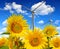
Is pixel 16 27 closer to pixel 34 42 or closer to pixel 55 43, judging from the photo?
pixel 34 42

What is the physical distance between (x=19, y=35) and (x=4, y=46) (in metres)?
0.07

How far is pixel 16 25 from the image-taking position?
59 centimetres

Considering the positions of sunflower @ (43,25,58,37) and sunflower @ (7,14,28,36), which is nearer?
sunflower @ (7,14,28,36)

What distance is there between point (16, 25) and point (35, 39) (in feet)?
0.26

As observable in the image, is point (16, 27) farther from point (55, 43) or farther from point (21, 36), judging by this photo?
point (55, 43)

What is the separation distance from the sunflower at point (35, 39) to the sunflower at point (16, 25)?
0.03 m

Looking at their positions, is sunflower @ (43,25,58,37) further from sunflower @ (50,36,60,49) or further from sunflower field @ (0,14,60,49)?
sunflower field @ (0,14,60,49)

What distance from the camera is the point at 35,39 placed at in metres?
0.60

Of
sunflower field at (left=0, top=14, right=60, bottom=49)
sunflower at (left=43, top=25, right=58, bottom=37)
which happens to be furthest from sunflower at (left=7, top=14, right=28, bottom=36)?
sunflower at (left=43, top=25, right=58, bottom=37)

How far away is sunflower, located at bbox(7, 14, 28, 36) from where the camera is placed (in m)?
0.57

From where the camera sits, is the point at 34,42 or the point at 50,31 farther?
the point at 50,31

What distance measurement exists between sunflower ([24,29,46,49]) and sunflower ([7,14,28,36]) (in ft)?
0.10

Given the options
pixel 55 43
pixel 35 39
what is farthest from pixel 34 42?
pixel 55 43

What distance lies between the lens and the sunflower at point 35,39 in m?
0.59
